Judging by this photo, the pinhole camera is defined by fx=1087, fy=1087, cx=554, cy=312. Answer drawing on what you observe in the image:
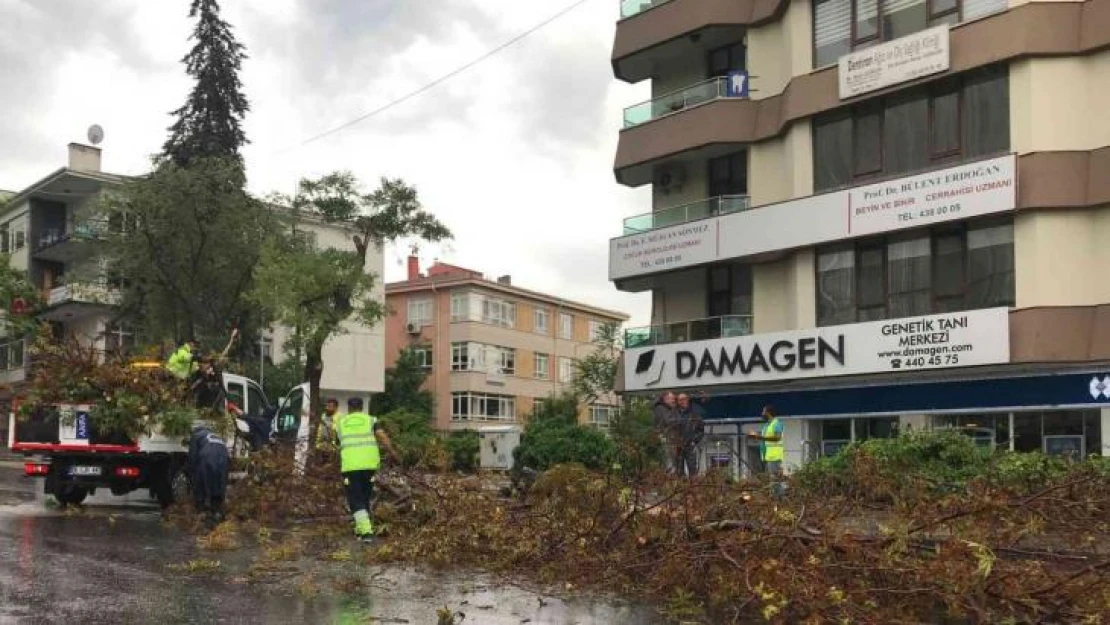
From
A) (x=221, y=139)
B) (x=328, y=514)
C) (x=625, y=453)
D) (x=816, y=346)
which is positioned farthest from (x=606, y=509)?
(x=221, y=139)

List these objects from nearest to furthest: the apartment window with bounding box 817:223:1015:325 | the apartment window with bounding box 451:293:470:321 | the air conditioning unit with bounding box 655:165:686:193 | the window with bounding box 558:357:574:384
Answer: the apartment window with bounding box 817:223:1015:325
the air conditioning unit with bounding box 655:165:686:193
the apartment window with bounding box 451:293:470:321
the window with bounding box 558:357:574:384

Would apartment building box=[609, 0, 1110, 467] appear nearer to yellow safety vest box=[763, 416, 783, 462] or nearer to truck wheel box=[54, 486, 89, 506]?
yellow safety vest box=[763, 416, 783, 462]

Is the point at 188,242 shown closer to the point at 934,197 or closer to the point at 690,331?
the point at 690,331

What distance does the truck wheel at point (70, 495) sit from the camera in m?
15.2

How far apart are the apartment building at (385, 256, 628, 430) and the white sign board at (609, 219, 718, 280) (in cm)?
2983

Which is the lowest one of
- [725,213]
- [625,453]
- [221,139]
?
[625,453]

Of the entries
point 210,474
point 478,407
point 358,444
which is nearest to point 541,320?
point 478,407

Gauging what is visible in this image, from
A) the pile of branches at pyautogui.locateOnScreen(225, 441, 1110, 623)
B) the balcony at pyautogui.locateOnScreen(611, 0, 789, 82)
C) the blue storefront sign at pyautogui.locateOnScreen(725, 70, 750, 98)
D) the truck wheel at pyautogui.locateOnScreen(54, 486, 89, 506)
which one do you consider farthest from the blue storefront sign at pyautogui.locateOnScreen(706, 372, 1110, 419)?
the truck wheel at pyautogui.locateOnScreen(54, 486, 89, 506)

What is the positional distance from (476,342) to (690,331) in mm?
35048

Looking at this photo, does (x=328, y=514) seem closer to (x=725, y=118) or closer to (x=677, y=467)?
(x=677, y=467)

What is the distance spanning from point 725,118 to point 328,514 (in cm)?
1778

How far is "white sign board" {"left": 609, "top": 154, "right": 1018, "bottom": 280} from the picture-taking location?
2270cm

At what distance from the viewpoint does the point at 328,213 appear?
2995cm

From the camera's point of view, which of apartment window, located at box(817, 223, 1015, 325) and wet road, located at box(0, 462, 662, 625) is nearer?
wet road, located at box(0, 462, 662, 625)
